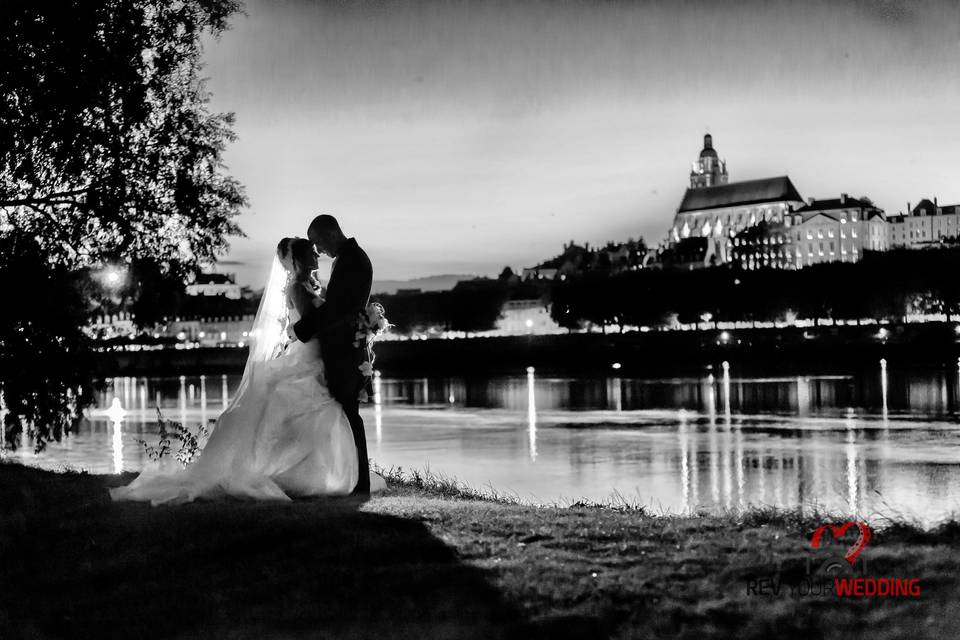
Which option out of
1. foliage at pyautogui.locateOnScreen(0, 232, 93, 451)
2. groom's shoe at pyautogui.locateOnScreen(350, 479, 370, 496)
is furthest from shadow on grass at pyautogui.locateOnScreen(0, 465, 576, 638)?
foliage at pyautogui.locateOnScreen(0, 232, 93, 451)

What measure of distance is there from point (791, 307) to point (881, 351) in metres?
60.4

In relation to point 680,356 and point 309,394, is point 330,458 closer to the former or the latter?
point 309,394

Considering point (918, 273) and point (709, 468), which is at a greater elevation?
point (918, 273)

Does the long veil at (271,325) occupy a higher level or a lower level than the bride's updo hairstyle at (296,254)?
lower

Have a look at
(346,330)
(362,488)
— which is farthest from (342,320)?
(362,488)

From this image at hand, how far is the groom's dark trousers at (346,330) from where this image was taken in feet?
37.2

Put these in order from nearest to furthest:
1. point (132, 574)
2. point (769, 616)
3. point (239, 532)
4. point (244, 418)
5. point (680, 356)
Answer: point (769, 616)
point (132, 574)
point (239, 532)
point (244, 418)
point (680, 356)

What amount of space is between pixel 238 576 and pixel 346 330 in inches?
154

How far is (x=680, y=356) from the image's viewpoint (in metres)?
100

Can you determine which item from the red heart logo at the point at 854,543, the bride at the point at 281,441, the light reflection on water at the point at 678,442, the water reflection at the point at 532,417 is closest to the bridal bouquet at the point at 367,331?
the bride at the point at 281,441

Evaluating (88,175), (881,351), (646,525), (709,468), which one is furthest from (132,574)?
(881,351)

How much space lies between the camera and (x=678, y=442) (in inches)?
1187

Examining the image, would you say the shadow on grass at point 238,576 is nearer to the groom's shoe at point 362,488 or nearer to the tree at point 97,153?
the groom's shoe at point 362,488

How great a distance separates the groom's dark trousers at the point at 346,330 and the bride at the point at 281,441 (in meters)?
0.13
